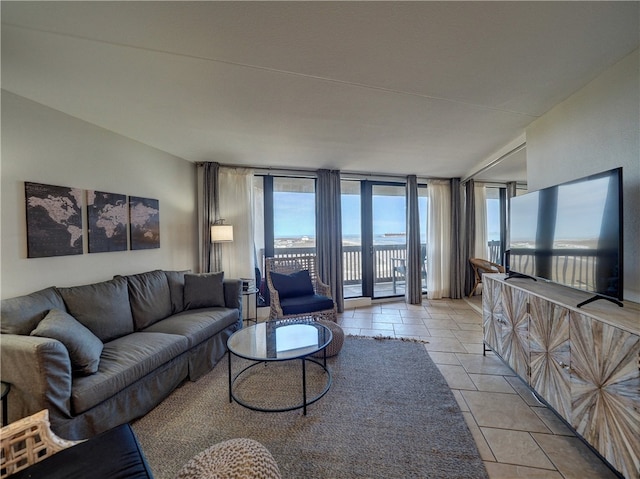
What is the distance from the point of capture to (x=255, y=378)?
227 cm

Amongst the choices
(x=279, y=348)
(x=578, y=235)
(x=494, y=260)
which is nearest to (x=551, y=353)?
(x=578, y=235)

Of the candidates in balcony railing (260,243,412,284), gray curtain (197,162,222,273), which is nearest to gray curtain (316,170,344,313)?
balcony railing (260,243,412,284)

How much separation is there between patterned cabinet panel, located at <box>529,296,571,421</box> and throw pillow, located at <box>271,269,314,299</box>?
7.61ft

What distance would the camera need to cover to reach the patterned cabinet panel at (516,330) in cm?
191

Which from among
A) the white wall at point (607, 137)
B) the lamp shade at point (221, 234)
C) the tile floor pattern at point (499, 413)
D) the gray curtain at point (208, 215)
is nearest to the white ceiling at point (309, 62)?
the white wall at point (607, 137)

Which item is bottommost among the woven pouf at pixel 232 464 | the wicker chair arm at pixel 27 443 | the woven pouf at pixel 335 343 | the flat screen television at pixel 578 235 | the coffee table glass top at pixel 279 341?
the woven pouf at pixel 335 343

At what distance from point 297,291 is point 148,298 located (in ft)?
5.41

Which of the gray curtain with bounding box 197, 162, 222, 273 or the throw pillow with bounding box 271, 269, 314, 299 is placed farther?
the gray curtain with bounding box 197, 162, 222, 273

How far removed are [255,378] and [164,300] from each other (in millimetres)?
1314

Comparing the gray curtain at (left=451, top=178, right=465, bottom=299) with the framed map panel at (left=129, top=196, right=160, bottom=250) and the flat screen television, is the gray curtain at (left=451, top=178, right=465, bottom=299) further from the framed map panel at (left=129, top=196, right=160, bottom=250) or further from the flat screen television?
the framed map panel at (left=129, top=196, right=160, bottom=250)

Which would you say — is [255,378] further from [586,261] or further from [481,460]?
[586,261]

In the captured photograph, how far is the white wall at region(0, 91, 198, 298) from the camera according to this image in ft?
5.97

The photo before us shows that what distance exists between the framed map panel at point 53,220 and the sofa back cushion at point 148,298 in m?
0.56

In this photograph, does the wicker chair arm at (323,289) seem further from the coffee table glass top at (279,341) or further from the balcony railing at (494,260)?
the coffee table glass top at (279,341)
